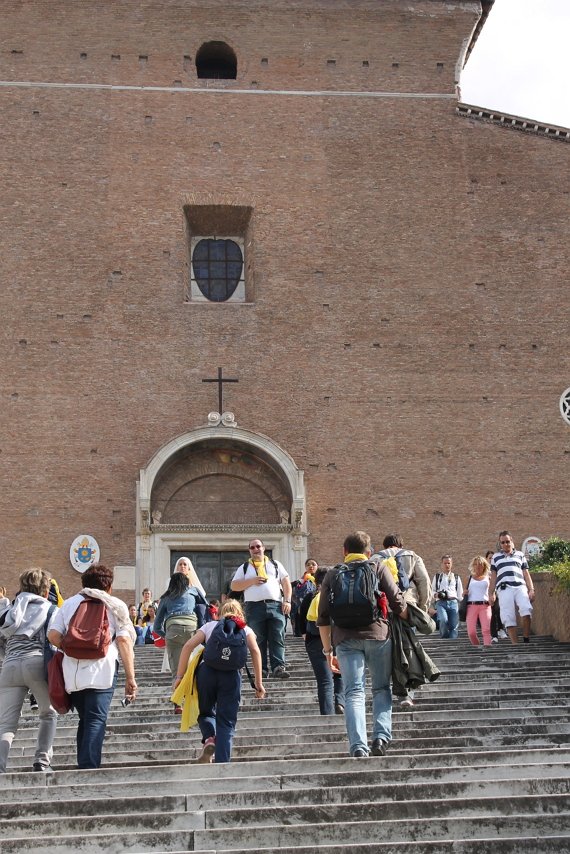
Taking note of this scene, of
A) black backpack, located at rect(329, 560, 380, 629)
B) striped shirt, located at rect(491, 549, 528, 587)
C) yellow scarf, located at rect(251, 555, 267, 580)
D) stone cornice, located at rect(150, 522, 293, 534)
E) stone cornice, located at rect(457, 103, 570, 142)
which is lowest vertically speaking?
black backpack, located at rect(329, 560, 380, 629)

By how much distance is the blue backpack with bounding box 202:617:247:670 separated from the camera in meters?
7.00

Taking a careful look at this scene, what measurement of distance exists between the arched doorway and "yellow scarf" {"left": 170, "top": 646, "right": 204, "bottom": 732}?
35.7 ft

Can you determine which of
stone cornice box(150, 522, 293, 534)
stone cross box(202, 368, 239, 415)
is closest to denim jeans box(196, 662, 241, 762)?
stone cornice box(150, 522, 293, 534)

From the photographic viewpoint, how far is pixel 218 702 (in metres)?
6.95

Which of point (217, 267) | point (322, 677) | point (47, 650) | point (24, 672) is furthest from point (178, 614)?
point (217, 267)

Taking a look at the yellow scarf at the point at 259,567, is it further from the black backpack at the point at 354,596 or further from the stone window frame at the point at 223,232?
the stone window frame at the point at 223,232

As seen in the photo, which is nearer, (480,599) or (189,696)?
(189,696)

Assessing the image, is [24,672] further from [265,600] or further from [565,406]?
[565,406]

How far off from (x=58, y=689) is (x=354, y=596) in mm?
1720

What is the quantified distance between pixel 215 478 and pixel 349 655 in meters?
12.3

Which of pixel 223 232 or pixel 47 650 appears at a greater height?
pixel 223 232

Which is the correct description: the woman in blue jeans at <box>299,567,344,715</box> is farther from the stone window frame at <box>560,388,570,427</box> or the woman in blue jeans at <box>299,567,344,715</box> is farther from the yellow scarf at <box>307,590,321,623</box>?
the stone window frame at <box>560,388,570,427</box>

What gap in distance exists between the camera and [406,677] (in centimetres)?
678

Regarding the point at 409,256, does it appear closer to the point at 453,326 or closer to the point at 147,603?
the point at 453,326
